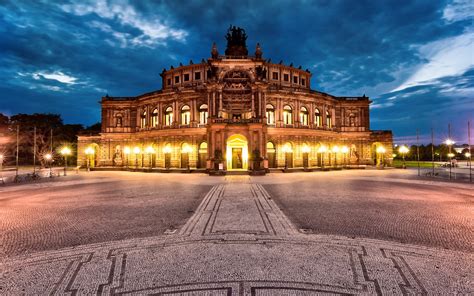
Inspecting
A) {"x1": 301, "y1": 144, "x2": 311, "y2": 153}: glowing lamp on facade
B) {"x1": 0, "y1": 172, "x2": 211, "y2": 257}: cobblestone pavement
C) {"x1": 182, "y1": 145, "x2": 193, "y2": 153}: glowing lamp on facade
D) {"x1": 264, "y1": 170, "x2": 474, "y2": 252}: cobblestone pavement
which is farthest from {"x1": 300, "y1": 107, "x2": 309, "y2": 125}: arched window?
{"x1": 0, "y1": 172, "x2": 211, "y2": 257}: cobblestone pavement

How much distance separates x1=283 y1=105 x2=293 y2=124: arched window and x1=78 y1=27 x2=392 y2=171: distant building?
17cm

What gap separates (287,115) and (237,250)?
1387 inches

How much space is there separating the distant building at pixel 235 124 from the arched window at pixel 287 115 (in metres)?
0.17

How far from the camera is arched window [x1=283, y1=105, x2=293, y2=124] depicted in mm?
39250

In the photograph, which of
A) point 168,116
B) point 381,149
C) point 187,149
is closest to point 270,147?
point 187,149

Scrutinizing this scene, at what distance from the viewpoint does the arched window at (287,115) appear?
3925 centimetres

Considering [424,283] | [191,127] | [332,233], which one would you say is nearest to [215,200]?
[332,233]

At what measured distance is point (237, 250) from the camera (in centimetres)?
670

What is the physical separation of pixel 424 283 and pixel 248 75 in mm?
34495

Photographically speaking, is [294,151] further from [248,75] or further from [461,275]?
[461,275]

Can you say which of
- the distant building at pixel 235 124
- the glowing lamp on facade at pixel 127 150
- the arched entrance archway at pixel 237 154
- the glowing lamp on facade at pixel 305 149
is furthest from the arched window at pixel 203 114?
the glowing lamp on facade at pixel 305 149

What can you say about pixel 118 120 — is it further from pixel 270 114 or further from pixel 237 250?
pixel 237 250

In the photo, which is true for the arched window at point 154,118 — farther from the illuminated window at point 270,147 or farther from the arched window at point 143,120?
the illuminated window at point 270,147

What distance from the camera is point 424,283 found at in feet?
16.3
